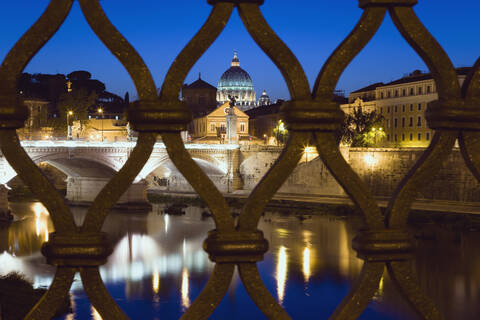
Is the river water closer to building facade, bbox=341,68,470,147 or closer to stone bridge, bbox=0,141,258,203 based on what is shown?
stone bridge, bbox=0,141,258,203

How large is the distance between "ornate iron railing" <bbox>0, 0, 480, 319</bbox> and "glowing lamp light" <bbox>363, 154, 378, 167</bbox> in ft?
76.8

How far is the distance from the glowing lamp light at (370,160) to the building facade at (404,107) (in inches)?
114

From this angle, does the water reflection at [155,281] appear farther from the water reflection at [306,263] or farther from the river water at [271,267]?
the water reflection at [306,263]

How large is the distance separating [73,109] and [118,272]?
21.8m

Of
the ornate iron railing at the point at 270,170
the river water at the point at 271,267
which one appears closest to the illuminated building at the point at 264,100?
the river water at the point at 271,267

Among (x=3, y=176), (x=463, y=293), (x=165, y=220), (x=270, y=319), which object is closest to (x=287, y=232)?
(x=165, y=220)

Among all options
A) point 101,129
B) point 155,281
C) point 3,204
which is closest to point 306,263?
point 155,281

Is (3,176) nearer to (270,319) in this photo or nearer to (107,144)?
(107,144)

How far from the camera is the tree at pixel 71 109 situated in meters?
33.2

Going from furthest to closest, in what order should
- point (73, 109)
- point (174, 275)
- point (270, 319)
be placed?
point (73, 109), point (174, 275), point (270, 319)

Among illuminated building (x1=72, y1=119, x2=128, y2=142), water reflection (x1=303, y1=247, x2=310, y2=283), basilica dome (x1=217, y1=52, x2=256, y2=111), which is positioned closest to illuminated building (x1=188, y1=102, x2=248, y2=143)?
illuminated building (x1=72, y1=119, x2=128, y2=142)

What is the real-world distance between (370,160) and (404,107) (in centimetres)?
440

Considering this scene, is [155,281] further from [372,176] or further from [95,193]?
[372,176]

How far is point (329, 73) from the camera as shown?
1032 mm
